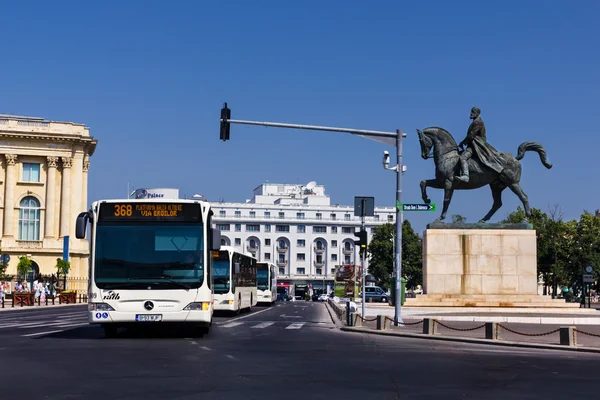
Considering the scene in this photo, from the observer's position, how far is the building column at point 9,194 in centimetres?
8875

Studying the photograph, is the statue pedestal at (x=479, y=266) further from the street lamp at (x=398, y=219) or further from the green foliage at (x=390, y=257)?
the green foliage at (x=390, y=257)

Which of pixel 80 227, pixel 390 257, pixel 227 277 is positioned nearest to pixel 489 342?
pixel 80 227

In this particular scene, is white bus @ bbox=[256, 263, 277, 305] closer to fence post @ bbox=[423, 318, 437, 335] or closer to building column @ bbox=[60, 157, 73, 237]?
building column @ bbox=[60, 157, 73, 237]

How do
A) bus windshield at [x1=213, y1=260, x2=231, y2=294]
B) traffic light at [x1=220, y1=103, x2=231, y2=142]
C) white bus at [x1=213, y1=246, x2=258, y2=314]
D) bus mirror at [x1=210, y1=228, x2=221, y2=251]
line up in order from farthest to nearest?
1. bus windshield at [x1=213, y1=260, x2=231, y2=294]
2. white bus at [x1=213, y1=246, x2=258, y2=314]
3. traffic light at [x1=220, y1=103, x2=231, y2=142]
4. bus mirror at [x1=210, y1=228, x2=221, y2=251]

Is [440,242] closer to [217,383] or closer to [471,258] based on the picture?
[471,258]

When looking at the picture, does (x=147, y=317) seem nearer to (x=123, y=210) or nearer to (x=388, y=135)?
(x=123, y=210)

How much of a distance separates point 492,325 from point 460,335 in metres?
1.62

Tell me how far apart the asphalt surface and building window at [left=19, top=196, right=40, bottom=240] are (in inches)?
2758

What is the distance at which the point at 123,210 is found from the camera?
21328mm

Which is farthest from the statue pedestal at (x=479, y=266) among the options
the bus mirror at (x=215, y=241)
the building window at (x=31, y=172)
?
the building window at (x=31, y=172)

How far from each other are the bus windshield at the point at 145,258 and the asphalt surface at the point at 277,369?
140cm

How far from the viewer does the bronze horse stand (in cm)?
3888

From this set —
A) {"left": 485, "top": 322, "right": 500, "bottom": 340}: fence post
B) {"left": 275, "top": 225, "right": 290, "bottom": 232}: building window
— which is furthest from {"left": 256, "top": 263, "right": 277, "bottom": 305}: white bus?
{"left": 275, "top": 225, "right": 290, "bottom": 232}: building window

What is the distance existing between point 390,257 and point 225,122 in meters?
97.8
